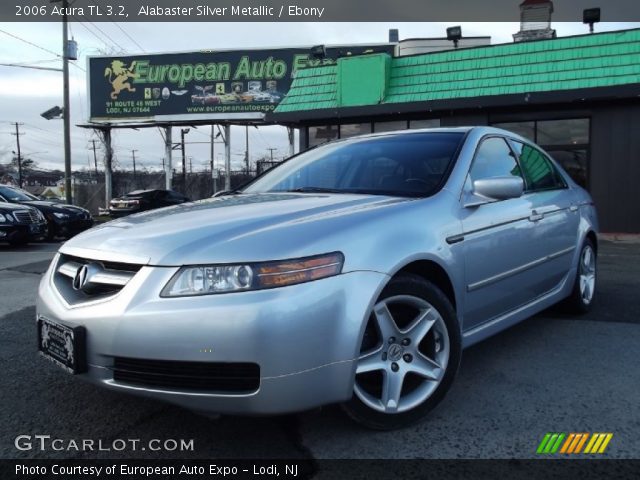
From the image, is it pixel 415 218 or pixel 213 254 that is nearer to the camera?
pixel 213 254

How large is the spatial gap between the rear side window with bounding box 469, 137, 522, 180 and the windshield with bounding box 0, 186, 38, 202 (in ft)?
39.1

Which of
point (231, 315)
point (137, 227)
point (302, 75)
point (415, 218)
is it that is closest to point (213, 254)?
point (231, 315)

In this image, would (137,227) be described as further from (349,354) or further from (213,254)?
(349,354)

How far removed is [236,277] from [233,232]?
29 centimetres

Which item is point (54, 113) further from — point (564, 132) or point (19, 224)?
point (564, 132)

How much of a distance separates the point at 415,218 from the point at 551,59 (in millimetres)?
11540

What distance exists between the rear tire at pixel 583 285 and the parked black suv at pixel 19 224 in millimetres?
10257

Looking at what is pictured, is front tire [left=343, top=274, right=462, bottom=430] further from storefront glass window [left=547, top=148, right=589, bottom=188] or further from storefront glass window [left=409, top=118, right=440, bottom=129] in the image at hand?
storefront glass window [left=409, top=118, right=440, bottom=129]

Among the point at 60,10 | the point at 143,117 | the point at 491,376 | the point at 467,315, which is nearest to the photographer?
the point at 467,315

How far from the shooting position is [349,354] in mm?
2246

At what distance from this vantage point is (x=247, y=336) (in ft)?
6.82

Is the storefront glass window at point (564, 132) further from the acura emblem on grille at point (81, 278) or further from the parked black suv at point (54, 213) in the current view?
the acura emblem on grille at point (81, 278)

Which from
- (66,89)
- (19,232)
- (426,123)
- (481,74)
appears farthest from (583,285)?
(66,89)
